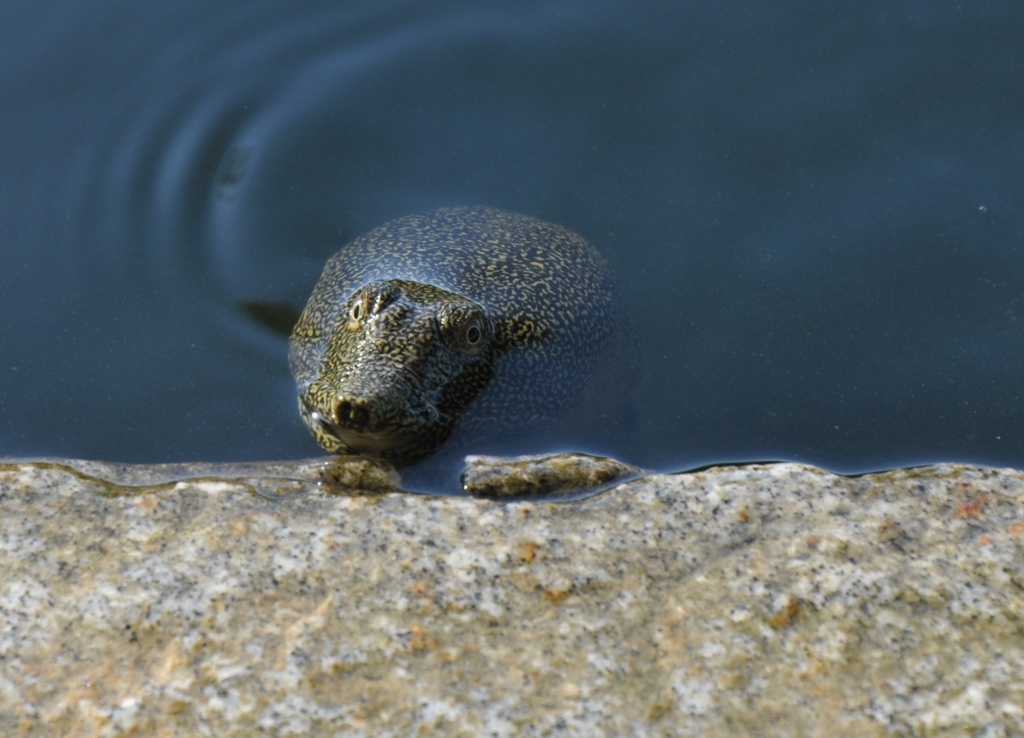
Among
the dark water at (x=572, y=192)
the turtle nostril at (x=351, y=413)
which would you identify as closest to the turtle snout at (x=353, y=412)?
the turtle nostril at (x=351, y=413)

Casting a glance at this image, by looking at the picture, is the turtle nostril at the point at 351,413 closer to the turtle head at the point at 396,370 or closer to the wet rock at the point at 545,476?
the turtle head at the point at 396,370

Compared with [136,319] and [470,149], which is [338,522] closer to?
[136,319]

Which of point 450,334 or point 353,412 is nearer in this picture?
point 353,412

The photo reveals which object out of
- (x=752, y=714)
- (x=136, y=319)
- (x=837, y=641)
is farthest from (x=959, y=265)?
(x=136, y=319)

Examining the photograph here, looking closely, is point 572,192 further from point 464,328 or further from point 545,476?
point 545,476

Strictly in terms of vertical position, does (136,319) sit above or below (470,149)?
below

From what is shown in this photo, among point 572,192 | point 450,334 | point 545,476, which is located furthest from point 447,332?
point 572,192
